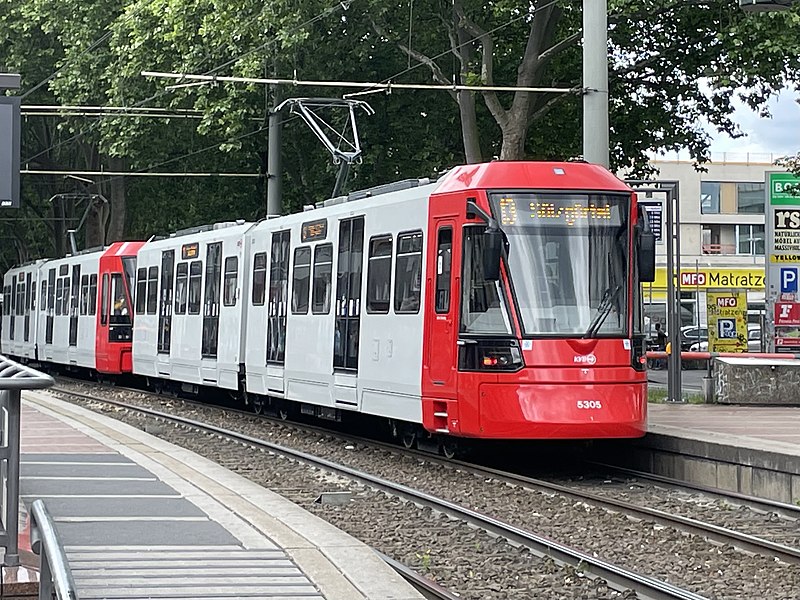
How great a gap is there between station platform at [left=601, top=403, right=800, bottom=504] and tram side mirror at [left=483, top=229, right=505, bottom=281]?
9.03 feet

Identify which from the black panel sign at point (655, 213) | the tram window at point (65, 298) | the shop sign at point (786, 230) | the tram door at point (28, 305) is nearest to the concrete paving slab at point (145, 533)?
the black panel sign at point (655, 213)

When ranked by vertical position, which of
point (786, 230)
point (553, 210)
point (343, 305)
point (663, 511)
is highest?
point (786, 230)

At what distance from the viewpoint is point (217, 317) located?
26.1m

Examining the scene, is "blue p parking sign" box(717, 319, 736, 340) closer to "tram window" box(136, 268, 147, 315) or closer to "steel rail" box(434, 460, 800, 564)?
"tram window" box(136, 268, 147, 315)

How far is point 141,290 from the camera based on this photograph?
32844 millimetres

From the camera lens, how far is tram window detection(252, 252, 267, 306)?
23.4 m

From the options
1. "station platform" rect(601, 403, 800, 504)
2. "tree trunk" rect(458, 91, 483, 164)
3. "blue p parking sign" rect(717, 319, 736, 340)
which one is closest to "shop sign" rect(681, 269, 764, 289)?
"blue p parking sign" rect(717, 319, 736, 340)

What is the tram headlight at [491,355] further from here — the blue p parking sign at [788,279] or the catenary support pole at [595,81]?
the blue p parking sign at [788,279]

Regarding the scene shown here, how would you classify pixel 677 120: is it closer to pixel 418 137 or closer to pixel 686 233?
pixel 418 137

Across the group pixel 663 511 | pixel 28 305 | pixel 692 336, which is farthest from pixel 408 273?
pixel 692 336

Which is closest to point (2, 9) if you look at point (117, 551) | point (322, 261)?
point (322, 261)

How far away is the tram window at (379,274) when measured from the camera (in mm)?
17859

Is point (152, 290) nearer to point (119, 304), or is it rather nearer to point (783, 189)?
point (119, 304)

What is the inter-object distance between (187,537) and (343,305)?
10105 mm
